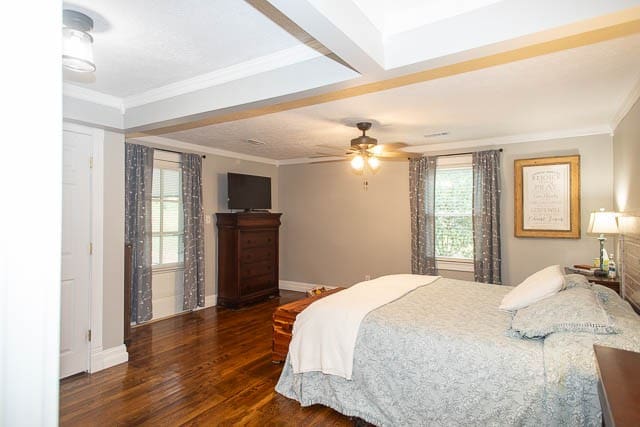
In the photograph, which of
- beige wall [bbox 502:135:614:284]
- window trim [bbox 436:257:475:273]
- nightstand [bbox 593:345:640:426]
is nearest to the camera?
nightstand [bbox 593:345:640:426]

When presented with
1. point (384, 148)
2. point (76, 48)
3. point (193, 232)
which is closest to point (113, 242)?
point (193, 232)

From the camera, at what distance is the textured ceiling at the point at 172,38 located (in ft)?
6.23

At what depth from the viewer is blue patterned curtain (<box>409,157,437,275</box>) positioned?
531 cm

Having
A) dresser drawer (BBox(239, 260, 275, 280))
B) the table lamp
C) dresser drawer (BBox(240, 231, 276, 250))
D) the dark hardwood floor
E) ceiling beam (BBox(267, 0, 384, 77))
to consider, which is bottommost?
the dark hardwood floor

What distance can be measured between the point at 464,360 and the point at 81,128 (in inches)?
144

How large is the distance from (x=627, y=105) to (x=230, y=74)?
141 inches

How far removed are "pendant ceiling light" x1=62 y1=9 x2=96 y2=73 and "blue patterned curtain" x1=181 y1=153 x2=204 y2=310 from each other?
3.19 m

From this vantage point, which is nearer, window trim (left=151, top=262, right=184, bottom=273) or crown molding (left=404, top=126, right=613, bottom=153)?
crown molding (left=404, top=126, right=613, bottom=153)

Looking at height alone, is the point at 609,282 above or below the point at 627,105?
below

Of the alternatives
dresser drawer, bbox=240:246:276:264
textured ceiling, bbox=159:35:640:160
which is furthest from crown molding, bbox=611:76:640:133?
dresser drawer, bbox=240:246:276:264

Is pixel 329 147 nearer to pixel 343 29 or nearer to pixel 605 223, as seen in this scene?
pixel 605 223

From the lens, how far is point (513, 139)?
15.6 ft

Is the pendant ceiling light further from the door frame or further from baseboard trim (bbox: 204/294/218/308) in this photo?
baseboard trim (bbox: 204/294/218/308)

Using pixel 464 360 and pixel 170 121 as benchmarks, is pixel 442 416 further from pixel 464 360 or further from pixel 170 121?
pixel 170 121
